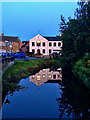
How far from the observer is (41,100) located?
11148 mm

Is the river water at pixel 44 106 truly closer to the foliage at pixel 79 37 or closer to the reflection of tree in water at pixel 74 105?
the reflection of tree in water at pixel 74 105

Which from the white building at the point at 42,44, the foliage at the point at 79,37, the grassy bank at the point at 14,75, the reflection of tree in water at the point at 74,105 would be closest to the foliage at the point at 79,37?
the foliage at the point at 79,37

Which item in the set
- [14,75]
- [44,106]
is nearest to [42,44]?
[14,75]

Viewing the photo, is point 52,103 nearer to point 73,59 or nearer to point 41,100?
point 41,100

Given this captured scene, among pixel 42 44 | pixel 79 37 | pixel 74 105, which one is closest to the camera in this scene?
pixel 74 105

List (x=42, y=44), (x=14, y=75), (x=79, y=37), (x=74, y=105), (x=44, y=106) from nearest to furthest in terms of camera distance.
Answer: (x=44, y=106) → (x=74, y=105) → (x=14, y=75) → (x=79, y=37) → (x=42, y=44)

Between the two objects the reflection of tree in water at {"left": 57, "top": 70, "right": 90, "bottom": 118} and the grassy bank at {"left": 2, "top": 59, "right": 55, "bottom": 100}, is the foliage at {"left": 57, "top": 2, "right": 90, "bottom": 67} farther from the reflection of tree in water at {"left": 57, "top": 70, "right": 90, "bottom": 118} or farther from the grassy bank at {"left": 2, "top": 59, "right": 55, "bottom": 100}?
the reflection of tree in water at {"left": 57, "top": 70, "right": 90, "bottom": 118}

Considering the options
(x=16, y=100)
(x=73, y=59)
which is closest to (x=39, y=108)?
(x=16, y=100)

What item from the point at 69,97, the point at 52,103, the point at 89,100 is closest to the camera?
the point at 52,103

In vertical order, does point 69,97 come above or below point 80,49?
below

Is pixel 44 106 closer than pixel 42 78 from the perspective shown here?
Yes

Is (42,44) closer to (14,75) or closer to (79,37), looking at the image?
(79,37)

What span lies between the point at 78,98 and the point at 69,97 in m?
0.77

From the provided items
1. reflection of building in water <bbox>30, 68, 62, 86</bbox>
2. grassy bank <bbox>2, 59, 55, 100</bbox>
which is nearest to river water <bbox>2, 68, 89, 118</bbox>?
grassy bank <bbox>2, 59, 55, 100</bbox>
